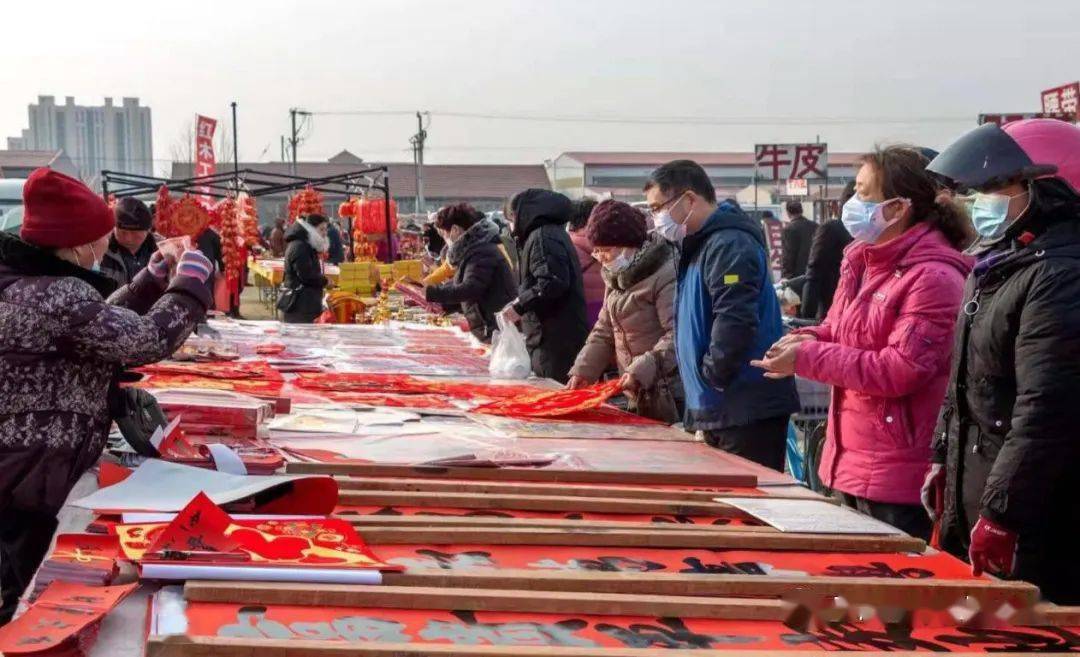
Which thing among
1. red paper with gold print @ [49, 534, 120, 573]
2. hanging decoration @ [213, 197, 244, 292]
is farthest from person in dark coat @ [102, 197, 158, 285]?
hanging decoration @ [213, 197, 244, 292]

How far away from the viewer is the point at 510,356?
672 cm

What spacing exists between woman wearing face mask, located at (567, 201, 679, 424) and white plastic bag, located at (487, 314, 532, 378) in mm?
812

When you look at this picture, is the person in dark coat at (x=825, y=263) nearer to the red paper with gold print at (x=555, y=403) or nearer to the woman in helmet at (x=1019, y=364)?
the red paper with gold print at (x=555, y=403)

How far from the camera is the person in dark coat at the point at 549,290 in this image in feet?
22.9

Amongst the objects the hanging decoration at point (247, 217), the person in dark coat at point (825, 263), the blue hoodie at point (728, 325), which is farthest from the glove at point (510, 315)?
the hanging decoration at point (247, 217)

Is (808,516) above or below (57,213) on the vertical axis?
below

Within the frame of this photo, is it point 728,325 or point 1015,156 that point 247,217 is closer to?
point 728,325

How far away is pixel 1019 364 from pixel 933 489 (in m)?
0.63

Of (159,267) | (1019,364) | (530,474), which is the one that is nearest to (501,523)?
(530,474)

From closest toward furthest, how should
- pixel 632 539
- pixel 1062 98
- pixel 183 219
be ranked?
pixel 632 539
pixel 183 219
pixel 1062 98

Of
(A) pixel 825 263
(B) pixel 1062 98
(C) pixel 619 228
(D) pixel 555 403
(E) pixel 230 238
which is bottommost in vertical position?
(D) pixel 555 403

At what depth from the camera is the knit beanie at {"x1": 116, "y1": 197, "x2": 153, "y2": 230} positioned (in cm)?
705

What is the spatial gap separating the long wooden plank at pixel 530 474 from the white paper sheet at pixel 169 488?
0.45 metres

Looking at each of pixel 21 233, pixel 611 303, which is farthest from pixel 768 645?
pixel 611 303
